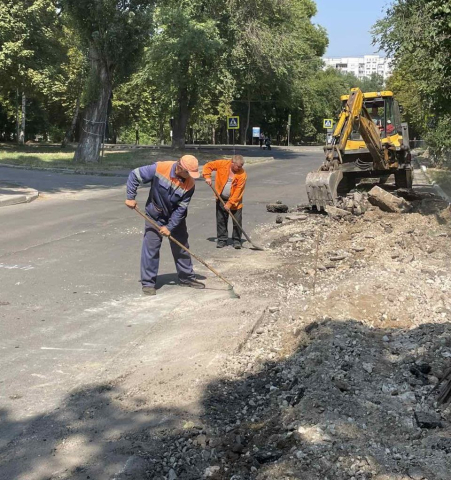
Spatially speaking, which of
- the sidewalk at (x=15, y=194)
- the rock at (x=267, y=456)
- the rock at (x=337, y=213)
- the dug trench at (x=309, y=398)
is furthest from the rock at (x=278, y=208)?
the rock at (x=267, y=456)

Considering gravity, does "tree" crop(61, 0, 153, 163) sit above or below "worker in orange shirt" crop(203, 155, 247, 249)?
above

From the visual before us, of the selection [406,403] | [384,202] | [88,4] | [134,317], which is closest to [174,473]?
[406,403]

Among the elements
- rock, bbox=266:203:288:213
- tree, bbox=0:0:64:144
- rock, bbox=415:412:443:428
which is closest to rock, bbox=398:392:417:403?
rock, bbox=415:412:443:428

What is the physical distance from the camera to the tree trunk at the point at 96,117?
86.8 ft

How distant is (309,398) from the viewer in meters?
4.29

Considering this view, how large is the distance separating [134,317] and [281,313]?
5.06 feet

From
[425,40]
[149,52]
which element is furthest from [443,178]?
[149,52]

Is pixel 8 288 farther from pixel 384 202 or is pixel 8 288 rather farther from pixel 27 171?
pixel 27 171

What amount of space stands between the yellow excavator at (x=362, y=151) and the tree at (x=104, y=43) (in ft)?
36.6

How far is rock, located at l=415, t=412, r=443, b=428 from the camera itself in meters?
3.86

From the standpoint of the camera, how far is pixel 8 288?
24.6 feet

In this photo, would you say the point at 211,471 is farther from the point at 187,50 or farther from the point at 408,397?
the point at 187,50

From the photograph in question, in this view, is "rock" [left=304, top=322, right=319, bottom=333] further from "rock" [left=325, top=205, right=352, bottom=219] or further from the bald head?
"rock" [left=325, top=205, right=352, bottom=219]

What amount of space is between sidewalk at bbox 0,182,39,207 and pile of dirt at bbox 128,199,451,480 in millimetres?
8707
